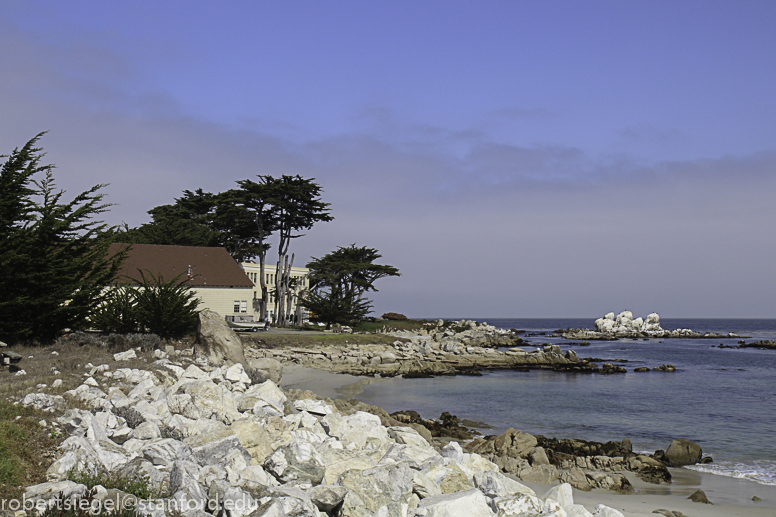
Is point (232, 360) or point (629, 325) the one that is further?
point (629, 325)

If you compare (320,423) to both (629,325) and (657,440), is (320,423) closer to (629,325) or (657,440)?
(657,440)

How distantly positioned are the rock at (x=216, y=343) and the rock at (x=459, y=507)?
32.2 feet

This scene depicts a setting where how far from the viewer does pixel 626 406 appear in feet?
67.5

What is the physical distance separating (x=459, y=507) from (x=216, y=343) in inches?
419

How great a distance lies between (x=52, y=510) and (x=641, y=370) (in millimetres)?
36075

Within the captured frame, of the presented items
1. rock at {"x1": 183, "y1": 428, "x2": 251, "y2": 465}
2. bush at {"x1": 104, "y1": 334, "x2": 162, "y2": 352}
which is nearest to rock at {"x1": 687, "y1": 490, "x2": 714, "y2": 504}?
rock at {"x1": 183, "y1": 428, "x2": 251, "y2": 465}

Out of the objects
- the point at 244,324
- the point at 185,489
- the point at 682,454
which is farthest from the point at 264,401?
the point at 244,324

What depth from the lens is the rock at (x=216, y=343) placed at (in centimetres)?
1472

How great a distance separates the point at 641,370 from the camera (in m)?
35.0

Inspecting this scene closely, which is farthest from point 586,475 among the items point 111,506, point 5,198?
point 5,198

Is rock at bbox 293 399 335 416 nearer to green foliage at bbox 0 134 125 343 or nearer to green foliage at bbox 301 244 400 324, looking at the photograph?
green foliage at bbox 0 134 125 343

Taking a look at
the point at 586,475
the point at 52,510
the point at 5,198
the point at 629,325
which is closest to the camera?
the point at 52,510

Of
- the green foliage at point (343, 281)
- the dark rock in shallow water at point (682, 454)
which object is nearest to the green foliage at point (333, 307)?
the green foliage at point (343, 281)

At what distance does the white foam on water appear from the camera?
1109cm
